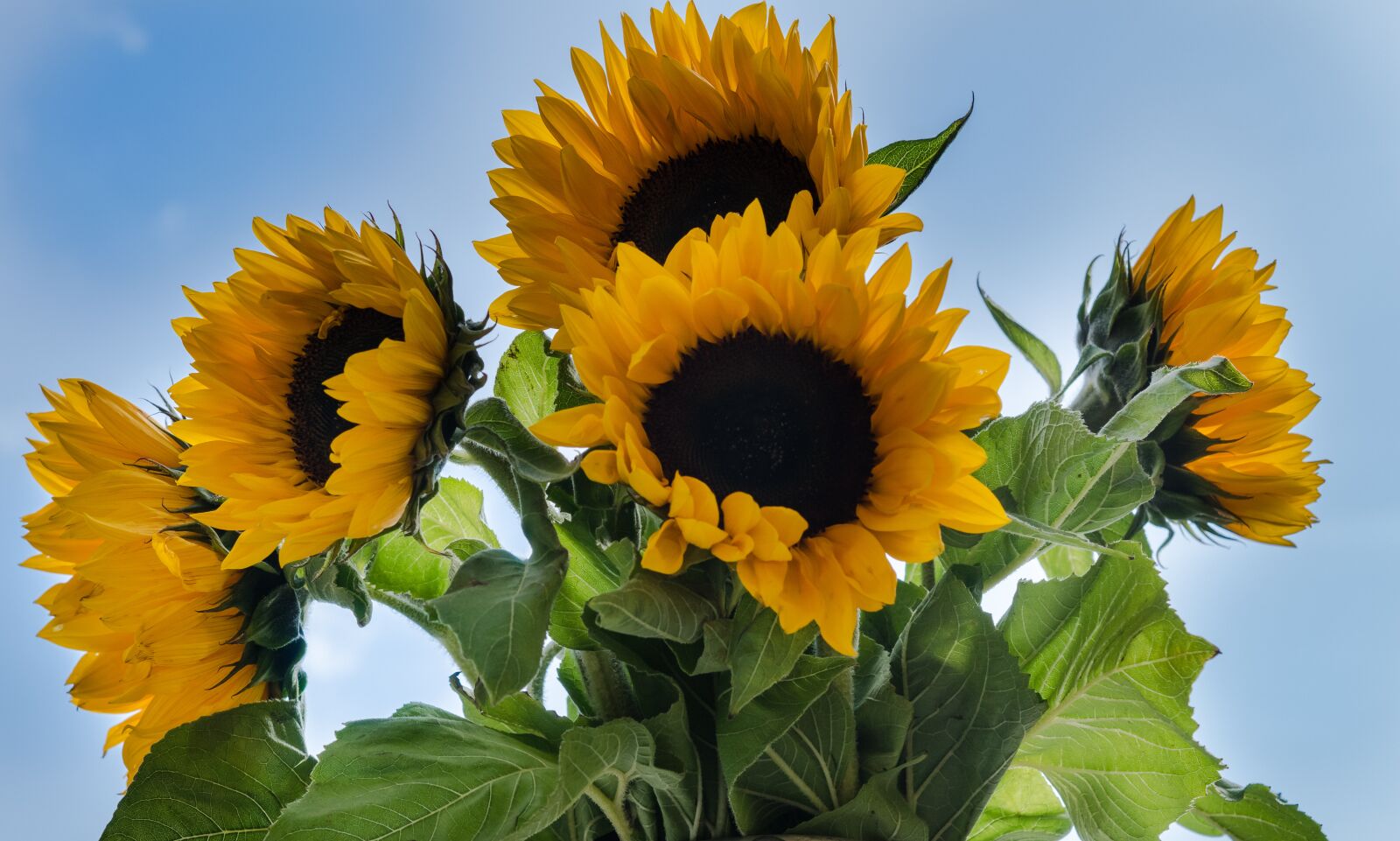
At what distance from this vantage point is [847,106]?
18.8 inches

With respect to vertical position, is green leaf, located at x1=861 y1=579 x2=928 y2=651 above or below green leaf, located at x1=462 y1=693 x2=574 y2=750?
above

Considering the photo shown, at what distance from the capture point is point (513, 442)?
45 centimetres

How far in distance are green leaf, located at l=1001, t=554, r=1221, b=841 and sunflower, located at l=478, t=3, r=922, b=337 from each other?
0.21 m

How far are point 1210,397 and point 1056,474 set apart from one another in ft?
0.39

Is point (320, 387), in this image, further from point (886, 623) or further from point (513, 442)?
point (886, 623)

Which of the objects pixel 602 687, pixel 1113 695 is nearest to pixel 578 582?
pixel 602 687

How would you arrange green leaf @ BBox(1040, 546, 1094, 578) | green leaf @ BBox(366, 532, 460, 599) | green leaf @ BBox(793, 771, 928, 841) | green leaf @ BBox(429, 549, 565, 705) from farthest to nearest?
green leaf @ BBox(1040, 546, 1094, 578) < green leaf @ BBox(366, 532, 460, 599) < green leaf @ BBox(793, 771, 928, 841) < green leaf @ BBox(429, 549, 565, 705)

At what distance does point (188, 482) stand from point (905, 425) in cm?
31

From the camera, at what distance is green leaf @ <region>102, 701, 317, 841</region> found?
516 millimetres

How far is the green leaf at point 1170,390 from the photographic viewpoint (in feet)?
1.48

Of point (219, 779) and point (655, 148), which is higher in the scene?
point (655, 148)

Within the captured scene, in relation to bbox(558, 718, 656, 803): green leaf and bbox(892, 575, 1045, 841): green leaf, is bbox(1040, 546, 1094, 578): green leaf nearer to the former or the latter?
bbox(892, 575, 1045, 841): green leaf

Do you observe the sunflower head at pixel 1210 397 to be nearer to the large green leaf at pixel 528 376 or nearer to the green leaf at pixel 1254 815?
the green leaf at pixel 1254 815

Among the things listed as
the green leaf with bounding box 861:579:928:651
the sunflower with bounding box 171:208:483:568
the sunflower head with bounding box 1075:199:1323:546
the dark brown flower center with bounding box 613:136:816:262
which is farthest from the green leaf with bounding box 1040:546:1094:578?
the sunflower with bounding box 171:208:483:568
